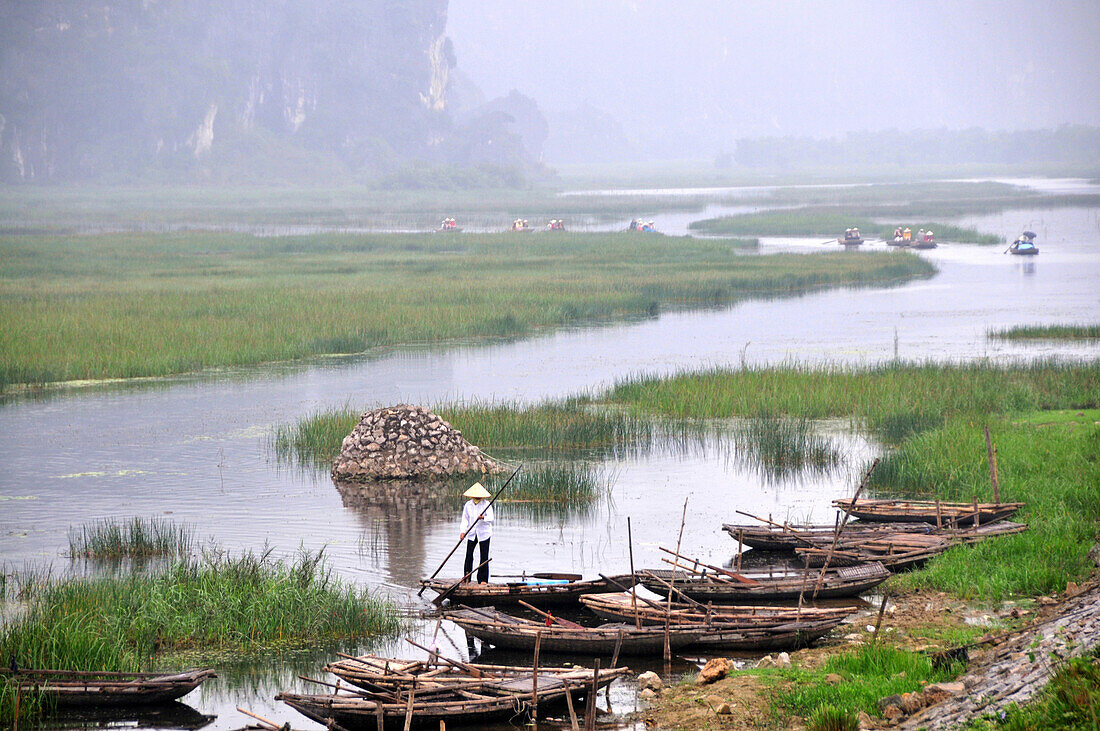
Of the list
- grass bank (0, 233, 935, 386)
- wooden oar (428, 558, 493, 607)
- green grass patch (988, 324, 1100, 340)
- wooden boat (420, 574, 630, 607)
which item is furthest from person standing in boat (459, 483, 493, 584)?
green grass patch (988, 324, 1100, 340)

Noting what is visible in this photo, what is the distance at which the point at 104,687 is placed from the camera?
38.8 ft

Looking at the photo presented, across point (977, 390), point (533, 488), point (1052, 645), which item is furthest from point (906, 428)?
point (1052, 645)

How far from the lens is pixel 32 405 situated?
30.0 metres

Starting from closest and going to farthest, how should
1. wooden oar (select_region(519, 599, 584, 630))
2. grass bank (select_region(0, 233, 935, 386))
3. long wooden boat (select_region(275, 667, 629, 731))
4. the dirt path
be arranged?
1. the dirt path
2. long wooden boat (select_region(275, 667, 629, 731))
3. wooden oar (select_region(519, 599, 584, 630))
4. grass bank (select_region(0, 233, 935, 386))

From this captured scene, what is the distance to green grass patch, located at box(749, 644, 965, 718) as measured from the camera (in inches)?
427

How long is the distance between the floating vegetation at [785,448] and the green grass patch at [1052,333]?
16.0 meters

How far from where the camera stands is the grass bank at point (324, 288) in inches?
1427

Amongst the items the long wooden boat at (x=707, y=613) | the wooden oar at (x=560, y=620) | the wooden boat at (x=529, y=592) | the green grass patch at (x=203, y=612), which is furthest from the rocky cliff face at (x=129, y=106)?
the long wooden boat at (x=707, y=613)

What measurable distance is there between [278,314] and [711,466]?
902 inches

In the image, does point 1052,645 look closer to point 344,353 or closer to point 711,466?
point 711,466

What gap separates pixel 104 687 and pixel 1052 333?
33.9 m

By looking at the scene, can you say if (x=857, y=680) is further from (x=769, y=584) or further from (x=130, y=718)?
(x=130, y=718)

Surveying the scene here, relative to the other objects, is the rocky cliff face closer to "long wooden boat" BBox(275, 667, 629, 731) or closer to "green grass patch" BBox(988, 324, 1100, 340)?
"green grass patch" BBox(988, 324, 1100, 340)

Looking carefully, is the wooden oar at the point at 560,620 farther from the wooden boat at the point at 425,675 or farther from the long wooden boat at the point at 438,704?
the long wooden boat at the point at 438,704
